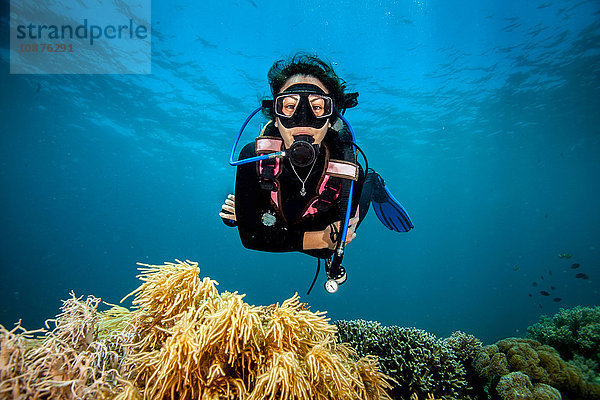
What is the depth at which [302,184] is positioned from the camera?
351cm

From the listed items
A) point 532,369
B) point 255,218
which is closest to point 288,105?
point 255,218

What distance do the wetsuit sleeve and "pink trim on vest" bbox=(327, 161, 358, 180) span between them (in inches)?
37.0

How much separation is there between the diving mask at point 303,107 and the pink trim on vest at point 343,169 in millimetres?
567

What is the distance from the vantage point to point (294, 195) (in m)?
3.54

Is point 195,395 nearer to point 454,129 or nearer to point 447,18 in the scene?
point 447,18

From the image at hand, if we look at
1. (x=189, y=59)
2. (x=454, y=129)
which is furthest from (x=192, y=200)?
(x=454, y=129)

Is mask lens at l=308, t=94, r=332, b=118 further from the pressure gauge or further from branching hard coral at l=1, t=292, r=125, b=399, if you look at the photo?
branching hard coral at l=1, t=292, r=125, b=399

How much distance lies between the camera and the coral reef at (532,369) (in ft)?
13.9

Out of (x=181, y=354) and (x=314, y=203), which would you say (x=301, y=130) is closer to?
(x=314, y=203)

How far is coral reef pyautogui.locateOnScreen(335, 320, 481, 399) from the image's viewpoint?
4082 millimetres

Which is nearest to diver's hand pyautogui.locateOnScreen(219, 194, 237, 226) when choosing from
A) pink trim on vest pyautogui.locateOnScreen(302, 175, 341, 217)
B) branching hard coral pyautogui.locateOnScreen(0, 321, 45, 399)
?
pink trim on vest pyautogui.locateOnScreen(302, 175, 341, 217)

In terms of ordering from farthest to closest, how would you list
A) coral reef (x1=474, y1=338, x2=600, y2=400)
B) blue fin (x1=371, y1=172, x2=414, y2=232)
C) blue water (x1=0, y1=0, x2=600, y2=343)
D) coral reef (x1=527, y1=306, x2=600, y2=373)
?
blue water (x1=0, y1=0, x2=600, y2=343)
coral reef (x1=527, y1=306, x2=600, y2=373)
coral reef (x1=474, y1=338, x2=600, y2=400)
blue fin (x1=371, y1=172, x2=414, y2=232)

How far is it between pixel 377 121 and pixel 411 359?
→ 24.1m

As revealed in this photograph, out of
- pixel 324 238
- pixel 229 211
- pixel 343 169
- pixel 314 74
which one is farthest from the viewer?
pixel 314 74
